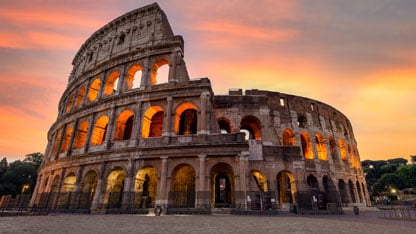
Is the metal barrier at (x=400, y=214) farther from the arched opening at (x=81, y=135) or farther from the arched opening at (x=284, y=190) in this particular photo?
the arched opening at (x=81, y=135)

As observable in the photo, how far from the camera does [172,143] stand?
1592cm

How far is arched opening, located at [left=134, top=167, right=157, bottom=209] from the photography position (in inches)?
615

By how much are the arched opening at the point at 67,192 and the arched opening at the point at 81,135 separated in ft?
9.21

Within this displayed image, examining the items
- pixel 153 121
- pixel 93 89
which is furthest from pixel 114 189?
pixel 93 89

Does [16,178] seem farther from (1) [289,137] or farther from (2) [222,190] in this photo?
(1) [289,137]

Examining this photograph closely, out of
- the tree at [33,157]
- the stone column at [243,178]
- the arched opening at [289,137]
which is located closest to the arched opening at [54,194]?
the stone column at [243,178]

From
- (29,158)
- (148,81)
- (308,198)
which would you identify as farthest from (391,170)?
(29,158)

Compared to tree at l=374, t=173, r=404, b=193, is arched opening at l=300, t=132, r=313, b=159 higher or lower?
higher

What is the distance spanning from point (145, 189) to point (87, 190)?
4.62 meters

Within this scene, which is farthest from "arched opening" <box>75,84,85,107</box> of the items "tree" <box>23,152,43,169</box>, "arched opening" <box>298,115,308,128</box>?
"tree" <box>23,152,43,169</box>

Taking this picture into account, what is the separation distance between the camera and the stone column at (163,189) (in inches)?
567

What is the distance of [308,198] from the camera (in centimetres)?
1548

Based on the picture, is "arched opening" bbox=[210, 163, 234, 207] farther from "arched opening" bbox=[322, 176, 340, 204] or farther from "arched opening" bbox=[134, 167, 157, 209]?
"arched opening" bbox=[322, 176, 340, 204]

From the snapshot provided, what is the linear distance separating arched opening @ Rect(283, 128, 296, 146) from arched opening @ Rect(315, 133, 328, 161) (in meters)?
3.47
